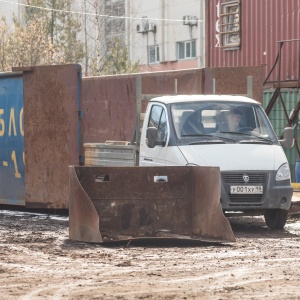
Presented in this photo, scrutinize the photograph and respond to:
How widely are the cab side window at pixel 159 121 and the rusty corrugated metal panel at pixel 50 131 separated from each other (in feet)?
7.17

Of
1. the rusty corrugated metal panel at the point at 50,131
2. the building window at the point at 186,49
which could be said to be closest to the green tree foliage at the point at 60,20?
the building window at the point at 186,49

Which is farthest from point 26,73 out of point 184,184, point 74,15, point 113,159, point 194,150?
point 74,15

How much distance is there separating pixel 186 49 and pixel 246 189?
139ft

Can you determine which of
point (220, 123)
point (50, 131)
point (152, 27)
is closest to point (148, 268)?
point (220, 123)

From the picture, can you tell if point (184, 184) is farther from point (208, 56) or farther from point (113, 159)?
point (208, 56)

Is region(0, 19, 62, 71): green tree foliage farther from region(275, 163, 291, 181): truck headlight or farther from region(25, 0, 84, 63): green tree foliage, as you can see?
region(275, 163, 291, 181): truck headlight

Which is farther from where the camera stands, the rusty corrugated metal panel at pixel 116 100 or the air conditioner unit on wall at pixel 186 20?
the air conditioner unit on wall at pixel 186 20

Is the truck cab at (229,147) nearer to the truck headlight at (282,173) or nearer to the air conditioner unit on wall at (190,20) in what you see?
the truck headlight at (282,173)

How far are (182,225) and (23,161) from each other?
18.4ft

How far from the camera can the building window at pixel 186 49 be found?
2232 inches

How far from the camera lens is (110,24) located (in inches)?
2562

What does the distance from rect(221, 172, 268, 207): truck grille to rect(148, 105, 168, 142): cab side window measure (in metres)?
1.26

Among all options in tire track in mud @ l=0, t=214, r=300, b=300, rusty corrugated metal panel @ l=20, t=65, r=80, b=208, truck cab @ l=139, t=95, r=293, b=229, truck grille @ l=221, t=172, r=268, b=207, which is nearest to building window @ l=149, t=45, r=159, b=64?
rusty corrugated metal panel @ l=20, t=65, r=80, b=208

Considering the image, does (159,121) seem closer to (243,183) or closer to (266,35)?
(243,183)
